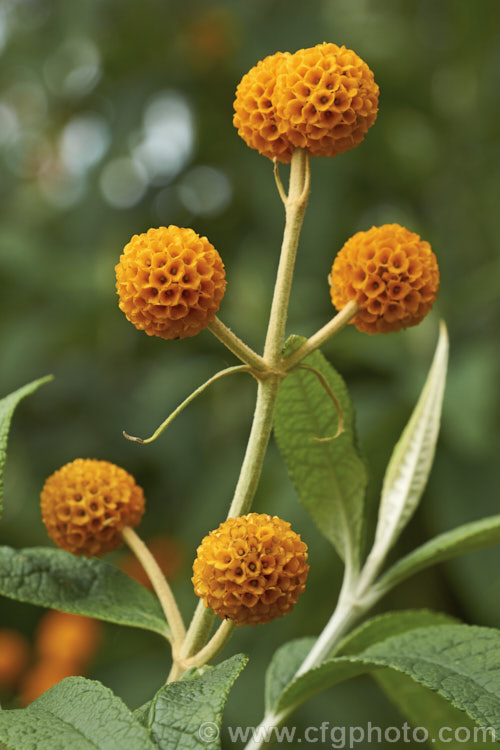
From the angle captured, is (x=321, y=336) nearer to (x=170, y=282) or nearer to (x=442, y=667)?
(x=170, y=282)

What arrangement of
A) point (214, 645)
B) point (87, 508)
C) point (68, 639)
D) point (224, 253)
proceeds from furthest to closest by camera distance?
point (224, 253)
point (68, 639)
point (87, 508)
point (214, 645)

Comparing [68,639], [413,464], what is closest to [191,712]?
[413,464]

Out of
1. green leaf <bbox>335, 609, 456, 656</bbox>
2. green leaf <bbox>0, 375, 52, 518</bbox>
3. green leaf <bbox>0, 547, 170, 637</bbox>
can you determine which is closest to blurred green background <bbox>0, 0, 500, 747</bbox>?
green leaf <bbox>335, 609, 456, 656</bbox>

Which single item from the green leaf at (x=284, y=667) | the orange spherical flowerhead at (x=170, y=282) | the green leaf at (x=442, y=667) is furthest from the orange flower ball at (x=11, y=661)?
the orange spherical flowerhead at (x=170, y=282)

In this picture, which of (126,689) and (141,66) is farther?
(141,66)

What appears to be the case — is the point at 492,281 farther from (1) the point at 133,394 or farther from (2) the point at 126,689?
(2) the point at 126,689

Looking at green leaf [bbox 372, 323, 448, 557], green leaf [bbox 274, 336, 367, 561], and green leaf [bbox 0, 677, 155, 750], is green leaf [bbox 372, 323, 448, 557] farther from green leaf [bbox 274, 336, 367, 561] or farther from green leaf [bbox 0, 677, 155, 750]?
green leaf [bbox 0, 677, 155, 750]

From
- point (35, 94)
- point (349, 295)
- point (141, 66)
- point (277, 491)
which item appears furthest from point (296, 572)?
point (35, 94)

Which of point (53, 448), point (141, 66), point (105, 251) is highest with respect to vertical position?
point (141, 66)
